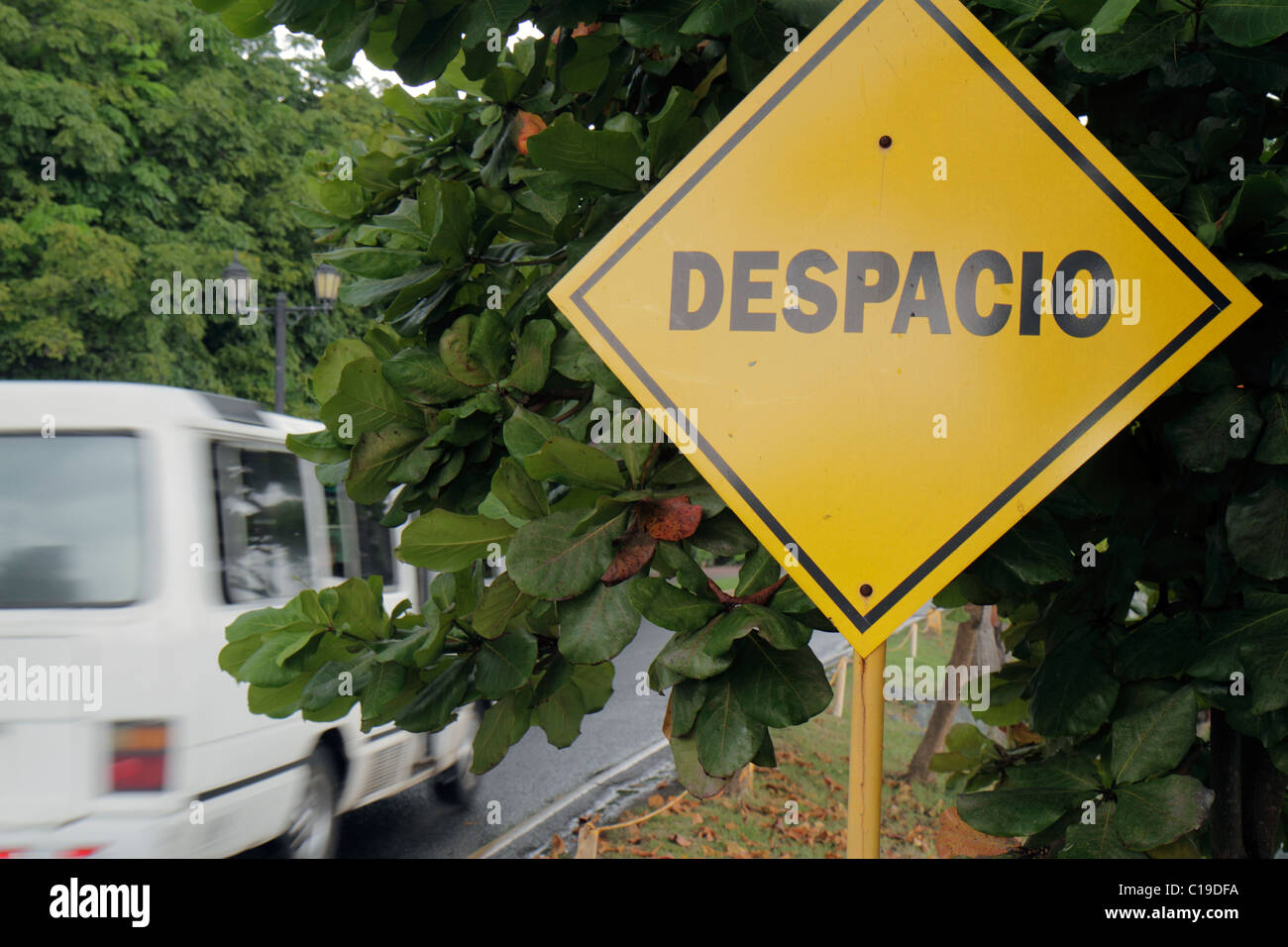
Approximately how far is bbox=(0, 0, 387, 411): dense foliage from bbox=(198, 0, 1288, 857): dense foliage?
14.5 meters

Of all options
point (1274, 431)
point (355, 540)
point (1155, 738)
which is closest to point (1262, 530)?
point (1274, 431)

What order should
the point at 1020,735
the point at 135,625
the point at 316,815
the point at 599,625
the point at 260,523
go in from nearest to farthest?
the point at 599,625 < the point at 1020,735 < the point at 135,625 < the point at 260,523 < the point at 316,815

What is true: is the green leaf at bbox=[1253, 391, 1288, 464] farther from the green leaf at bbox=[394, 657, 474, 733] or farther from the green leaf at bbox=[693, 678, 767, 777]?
the green leaf at bbox=[394, 657, 474, 733]

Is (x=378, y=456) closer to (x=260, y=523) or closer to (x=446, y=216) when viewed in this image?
(x=446, y=216)

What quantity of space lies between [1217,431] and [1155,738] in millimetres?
432

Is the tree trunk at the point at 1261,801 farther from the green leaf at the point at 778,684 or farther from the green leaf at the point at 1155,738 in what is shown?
the green leaf at the point at 778,684

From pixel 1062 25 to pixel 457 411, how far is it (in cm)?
103

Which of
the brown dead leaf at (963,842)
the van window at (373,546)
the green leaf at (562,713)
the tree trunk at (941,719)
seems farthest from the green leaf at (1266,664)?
the van window at (373,546)

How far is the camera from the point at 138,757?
392 centimetres

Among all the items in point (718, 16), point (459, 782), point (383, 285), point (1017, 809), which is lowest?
point (459, 782)

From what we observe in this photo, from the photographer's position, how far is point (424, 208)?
155cm

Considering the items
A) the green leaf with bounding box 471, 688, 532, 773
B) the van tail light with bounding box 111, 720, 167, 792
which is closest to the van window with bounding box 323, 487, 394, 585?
the van tail light with bounding box 111, 720, 167, 792

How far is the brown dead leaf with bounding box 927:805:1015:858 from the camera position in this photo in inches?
63.4

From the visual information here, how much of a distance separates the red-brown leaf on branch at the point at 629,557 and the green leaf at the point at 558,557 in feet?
0.03
